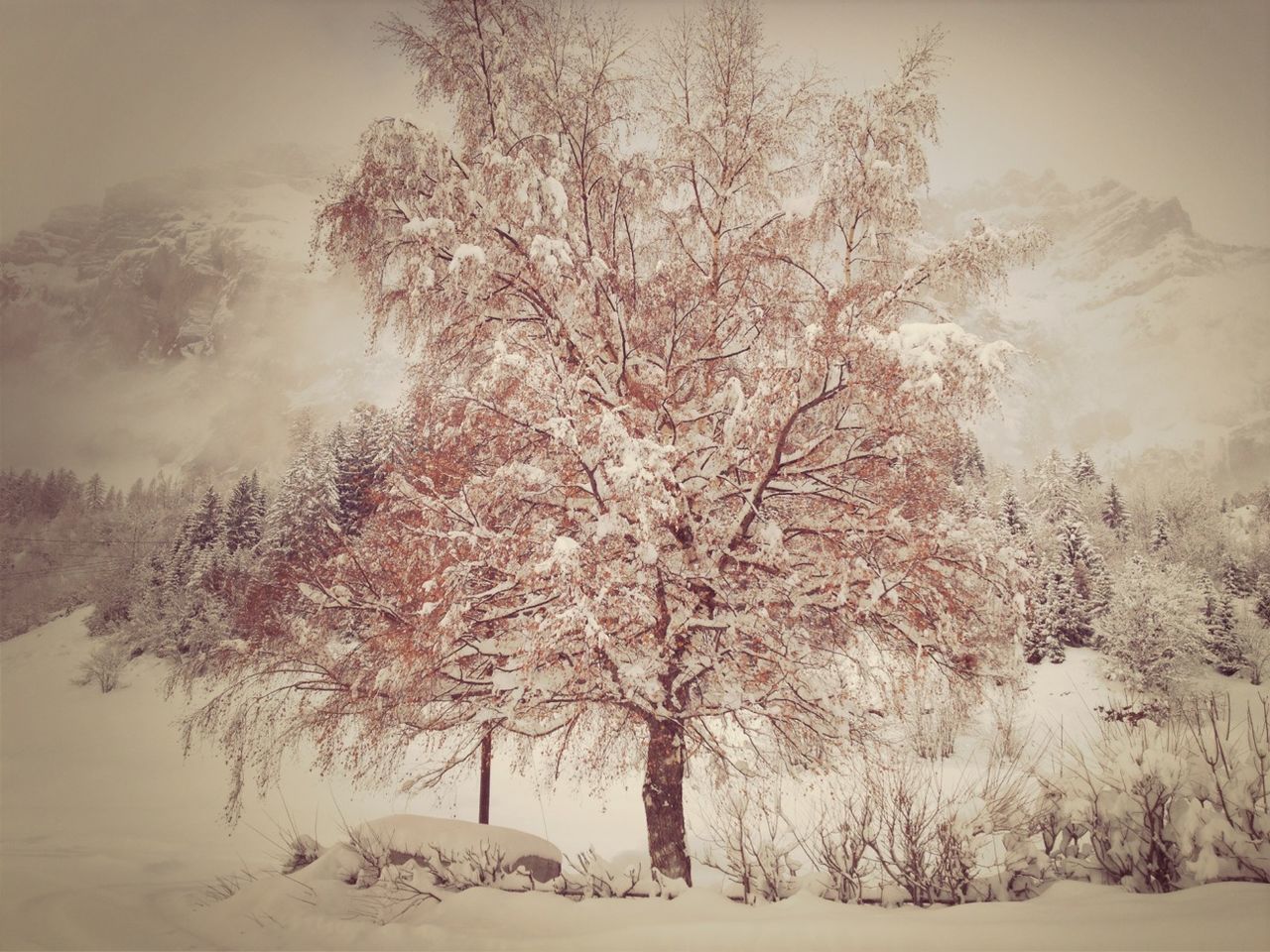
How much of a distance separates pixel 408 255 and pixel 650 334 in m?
2.42

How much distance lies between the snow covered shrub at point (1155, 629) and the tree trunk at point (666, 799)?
87.9ft

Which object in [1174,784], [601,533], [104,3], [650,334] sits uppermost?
[104,3]

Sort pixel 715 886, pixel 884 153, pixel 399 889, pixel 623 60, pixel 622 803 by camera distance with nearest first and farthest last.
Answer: pixel 715 886
pixel 399 889
pixel 884 153
pixel 623 60
pixel 622 803

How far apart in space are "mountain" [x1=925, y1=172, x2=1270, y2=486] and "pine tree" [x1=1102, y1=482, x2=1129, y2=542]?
6.45m

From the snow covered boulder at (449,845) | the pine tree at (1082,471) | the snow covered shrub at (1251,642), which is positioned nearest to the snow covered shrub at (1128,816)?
the snow covered boulder at (449,845)

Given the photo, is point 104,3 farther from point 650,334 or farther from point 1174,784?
point 1174,784

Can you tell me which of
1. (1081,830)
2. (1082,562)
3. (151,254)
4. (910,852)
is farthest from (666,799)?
(1082,562)

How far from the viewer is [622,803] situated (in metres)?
13.2

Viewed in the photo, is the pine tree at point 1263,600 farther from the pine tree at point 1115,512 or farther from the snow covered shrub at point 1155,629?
the pine tree at point 1115,512

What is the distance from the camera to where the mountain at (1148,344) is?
22625 millimetres

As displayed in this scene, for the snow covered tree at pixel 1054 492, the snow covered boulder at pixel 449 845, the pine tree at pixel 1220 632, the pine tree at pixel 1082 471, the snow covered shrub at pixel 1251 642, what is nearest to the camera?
the snow covered boulder at pixel 449 845

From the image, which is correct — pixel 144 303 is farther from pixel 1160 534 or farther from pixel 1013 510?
pixel 1160 534

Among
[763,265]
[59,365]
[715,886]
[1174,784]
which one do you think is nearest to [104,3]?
[763,265]

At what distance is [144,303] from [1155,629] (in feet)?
146
